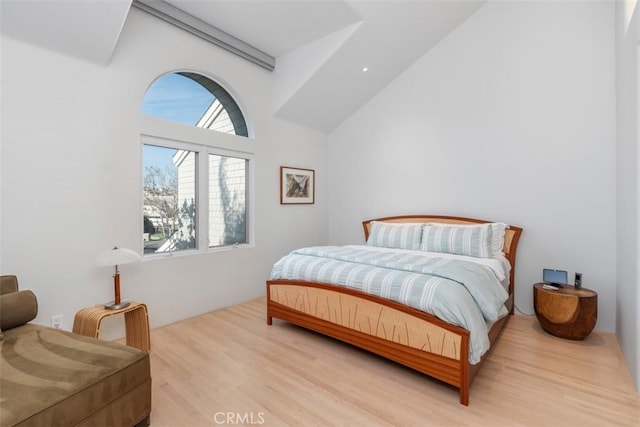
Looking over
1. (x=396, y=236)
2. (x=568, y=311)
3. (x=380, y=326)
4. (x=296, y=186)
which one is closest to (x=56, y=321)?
(x=380, y=326)

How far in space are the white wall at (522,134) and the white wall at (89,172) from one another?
2.38 meters

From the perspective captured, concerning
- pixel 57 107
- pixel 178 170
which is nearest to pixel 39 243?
pixel 57 107

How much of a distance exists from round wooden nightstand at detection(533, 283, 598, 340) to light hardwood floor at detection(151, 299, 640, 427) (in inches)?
4.2

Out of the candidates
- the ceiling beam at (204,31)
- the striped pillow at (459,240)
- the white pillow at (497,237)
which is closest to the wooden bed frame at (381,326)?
the white pillow at (497,237)

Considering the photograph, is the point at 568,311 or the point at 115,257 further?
the point at 568,311

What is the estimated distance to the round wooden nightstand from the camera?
2.49 meters

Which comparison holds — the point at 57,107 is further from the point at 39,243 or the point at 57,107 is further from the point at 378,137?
the point at 378,137

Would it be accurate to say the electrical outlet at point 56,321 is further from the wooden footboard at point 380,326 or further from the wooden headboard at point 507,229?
the wooden headboard at point 507,229

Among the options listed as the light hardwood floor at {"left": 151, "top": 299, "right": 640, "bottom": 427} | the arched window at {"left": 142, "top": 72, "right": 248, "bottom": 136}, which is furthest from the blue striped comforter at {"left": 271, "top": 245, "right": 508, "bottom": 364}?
the arched window at {"left": 142, "top": 72, "right": 248, "bottom": 136}

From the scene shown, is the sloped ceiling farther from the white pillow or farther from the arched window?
the white pillow

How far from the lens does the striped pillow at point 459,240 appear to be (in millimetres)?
3072

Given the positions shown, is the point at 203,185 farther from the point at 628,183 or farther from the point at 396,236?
the point at 628,183

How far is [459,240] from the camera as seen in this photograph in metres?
3.20

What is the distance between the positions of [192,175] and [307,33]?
208 cm
